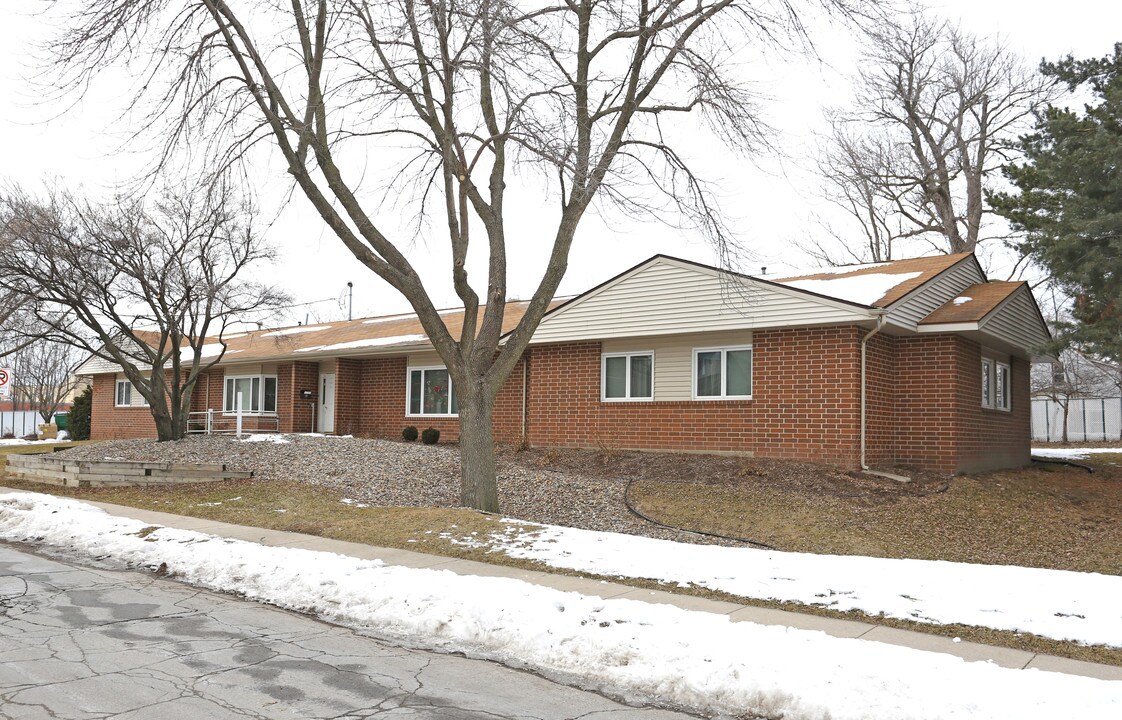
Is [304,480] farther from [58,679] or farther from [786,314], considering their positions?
[58,679]

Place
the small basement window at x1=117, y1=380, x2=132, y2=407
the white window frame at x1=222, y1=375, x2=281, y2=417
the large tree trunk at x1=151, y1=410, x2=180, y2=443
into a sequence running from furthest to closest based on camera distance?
the small basement window at x1=117, y1=380, x2=132, y2=407
the white window frame at x1=222, y1=375, x2=281, y2=417
the large tree trunk at x1=151, y1=410, x2=180, y2=443

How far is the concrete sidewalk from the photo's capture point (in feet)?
19.7

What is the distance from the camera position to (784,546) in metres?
11.9

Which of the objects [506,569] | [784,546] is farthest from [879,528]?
[506,569]

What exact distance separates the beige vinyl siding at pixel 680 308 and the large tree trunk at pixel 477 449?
480 cm

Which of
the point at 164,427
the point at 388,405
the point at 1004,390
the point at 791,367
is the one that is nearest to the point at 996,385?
the point at 1004,390

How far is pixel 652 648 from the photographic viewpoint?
6.23 metres

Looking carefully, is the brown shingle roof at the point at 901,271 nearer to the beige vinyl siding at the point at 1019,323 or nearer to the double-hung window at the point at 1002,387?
the beige vinyl siding at the point at 1019,323

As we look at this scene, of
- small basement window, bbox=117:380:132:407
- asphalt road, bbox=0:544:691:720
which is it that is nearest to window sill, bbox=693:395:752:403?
asphalt road, bbox=0:544:691:720

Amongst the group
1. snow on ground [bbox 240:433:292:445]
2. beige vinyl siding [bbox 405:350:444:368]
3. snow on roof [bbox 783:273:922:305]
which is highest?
snow on roof [bbox 783:273:922:305]


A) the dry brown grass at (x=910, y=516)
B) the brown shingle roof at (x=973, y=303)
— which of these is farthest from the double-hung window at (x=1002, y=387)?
the dry brown grass at (x=910, y=516)

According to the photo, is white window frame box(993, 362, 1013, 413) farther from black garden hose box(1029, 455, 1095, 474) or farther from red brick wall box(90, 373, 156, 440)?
red brick wall box(90, 373, 156, 440)

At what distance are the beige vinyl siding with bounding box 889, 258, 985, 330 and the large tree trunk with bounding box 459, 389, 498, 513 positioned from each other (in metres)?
7.58

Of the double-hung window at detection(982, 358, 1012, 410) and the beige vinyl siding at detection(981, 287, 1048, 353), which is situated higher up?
the beige vinyl siding at detection(981, 287, 1048, 353)
